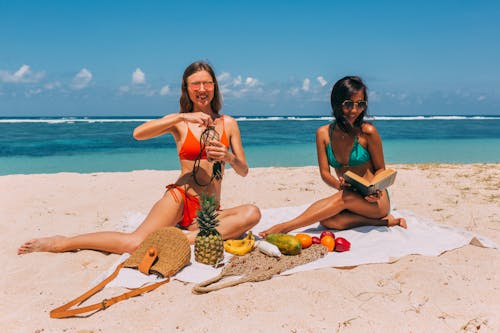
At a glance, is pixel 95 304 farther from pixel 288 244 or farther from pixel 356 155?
pixel 356 155

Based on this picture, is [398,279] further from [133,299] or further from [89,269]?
[89,269]

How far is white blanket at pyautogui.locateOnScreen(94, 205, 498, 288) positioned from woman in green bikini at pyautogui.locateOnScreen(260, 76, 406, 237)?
0.18 m

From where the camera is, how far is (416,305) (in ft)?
11.2

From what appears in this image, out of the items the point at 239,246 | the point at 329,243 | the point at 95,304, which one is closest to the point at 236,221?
the point at 239,246

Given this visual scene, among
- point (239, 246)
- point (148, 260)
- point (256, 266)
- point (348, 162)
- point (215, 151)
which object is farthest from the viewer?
point (348, 162)

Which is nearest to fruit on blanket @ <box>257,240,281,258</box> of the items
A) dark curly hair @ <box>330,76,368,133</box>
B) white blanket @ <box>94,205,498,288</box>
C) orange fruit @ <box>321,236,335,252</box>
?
white blanket @ <box>94,205,498,288</box>

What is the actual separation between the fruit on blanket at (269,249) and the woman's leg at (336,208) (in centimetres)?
69

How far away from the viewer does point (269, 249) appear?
4355 mm

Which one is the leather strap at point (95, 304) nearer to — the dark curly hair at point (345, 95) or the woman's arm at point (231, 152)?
the woman's arm at point (231, 152)

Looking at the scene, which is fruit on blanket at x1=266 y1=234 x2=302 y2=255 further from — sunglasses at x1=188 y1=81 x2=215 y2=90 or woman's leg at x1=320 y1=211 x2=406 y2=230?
sunglasses at x1=188 y1=81 x2=215 y2=90

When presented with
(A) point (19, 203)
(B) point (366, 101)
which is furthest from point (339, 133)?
(A) point (19, 203)

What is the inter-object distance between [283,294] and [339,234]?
6.42 feet

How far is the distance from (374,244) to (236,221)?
62.7 inches

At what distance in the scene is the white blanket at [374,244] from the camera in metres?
3.97
